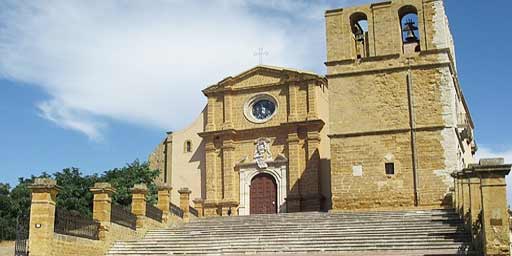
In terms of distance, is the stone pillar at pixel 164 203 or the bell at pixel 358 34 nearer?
the stone pillar at pixel 164 203

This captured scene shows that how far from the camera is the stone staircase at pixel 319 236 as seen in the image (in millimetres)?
17172

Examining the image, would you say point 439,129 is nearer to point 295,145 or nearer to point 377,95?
point 377,95

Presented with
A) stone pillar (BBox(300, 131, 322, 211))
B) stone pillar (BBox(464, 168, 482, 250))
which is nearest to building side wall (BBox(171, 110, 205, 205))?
stone pillar (BBox(300, 131, 322, 211))

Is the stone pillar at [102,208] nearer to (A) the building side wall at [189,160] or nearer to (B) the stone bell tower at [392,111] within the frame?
(B) the stone bell tower at [392,111]

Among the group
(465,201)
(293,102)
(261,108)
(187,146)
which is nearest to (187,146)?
(187,146)

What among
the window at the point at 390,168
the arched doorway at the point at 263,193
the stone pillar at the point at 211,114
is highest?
the stone pillar at the point at 211,114

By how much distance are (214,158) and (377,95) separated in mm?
8701

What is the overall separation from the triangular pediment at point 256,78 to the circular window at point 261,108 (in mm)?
657

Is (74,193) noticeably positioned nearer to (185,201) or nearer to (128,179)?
(128,179)

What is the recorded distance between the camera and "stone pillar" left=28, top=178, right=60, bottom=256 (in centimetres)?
1603

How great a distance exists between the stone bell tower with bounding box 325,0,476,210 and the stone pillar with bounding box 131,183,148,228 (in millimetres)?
7221

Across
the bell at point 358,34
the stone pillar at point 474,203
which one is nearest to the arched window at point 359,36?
the bell at point 358,34

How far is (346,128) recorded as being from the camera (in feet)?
81.3

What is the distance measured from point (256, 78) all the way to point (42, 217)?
52.1ft
